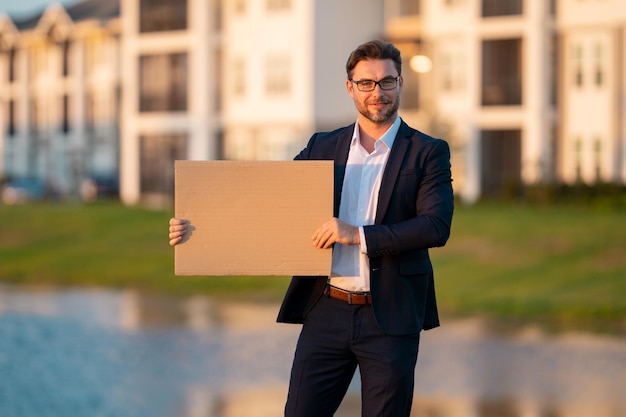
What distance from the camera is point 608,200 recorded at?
34656 mm

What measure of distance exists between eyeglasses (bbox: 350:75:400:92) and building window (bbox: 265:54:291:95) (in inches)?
1776

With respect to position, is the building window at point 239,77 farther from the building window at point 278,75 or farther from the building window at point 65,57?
the building window at point 65,57

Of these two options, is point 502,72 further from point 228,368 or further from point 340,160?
point 340,160

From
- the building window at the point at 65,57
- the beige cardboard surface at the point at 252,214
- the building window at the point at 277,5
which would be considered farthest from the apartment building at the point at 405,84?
the beige cardboard surface at the point at 252,214

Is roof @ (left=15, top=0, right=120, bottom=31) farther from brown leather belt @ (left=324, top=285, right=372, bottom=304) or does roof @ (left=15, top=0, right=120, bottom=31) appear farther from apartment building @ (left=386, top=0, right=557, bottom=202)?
brown leather belt @ (left=324, top=285, right=372, bottom=304)

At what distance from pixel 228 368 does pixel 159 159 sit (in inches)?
1711

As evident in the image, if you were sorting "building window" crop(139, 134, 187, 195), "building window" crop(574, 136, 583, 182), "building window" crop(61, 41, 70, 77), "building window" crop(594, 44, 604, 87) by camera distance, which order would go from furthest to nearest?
1. "building window" crop(61, 41, 70, 77)
2. "building window" crop(139, 134, 187, 195)
3. "building window" crop(574, 136, 583, 182)
4. "building window" crop(594, 44, 604, 87)

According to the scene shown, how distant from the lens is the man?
5.64m

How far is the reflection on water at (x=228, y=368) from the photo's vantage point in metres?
10.5

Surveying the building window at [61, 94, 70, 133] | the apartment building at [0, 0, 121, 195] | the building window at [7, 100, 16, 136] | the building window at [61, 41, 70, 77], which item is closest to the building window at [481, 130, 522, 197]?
the apartment building at [0, 0, 121, 195]

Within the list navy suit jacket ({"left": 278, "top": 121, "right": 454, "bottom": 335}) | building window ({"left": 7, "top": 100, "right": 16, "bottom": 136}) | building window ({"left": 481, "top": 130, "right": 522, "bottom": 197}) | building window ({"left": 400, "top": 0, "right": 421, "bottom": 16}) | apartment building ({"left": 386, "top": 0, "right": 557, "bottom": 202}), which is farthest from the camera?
building window ({"left": 7, "top": 100, "right": 16, "bottom": 136})

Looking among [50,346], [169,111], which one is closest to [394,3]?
[169,111]

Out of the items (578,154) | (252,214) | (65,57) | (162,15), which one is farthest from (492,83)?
(252,214)

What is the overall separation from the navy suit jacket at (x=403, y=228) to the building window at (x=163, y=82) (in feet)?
163
